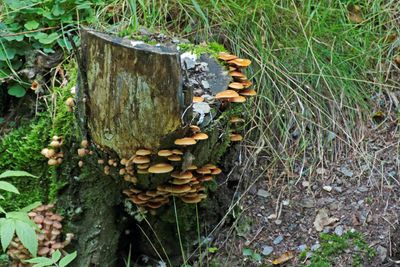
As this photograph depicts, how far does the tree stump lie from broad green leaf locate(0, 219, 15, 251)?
2.38 ft

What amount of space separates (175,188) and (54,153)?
964mm

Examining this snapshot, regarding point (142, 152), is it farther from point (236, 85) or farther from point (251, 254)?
point (251, 254)


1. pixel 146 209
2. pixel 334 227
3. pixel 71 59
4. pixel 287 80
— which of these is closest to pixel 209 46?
pixel 287 80

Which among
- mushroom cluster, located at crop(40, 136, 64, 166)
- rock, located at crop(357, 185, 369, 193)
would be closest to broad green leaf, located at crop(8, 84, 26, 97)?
mushroom cluster, located at crop(40, 136, 64, 166)

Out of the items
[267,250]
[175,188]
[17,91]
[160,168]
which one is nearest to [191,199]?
[175,188]

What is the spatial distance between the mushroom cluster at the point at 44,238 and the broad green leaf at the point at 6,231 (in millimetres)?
806

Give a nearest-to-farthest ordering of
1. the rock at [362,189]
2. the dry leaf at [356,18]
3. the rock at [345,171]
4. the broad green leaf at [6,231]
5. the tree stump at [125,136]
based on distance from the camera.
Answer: the broad green leaf at [6,231]
the tree stump at [125,136]
the rock at [362,189]
the rock at [345,171]
the dry leaf at [356,18]

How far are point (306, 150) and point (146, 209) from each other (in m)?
1.52

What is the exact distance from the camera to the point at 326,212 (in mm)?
3521

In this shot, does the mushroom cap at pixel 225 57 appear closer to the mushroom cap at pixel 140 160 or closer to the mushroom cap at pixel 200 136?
the mushroom cap at pixel 200 136

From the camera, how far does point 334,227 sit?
3.42 metres

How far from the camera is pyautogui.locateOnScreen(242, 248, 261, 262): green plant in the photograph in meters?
3.38

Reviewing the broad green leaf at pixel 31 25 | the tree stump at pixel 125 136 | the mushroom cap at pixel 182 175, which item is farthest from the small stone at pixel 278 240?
the broad green leaf at pixel 31 25

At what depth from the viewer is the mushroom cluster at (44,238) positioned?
3001 mm
